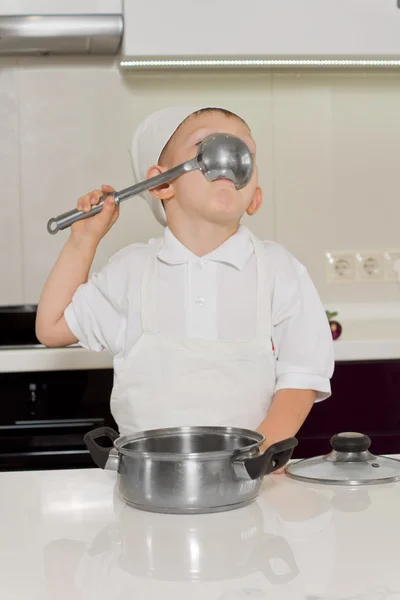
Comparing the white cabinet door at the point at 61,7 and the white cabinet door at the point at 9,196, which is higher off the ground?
the white cabinet door at the point at 61,7

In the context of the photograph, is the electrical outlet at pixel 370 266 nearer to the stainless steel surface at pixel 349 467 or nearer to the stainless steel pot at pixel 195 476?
the stainless steel surface at pixel 349 467

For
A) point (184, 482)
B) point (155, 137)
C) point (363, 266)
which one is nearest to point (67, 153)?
point (363, 266)

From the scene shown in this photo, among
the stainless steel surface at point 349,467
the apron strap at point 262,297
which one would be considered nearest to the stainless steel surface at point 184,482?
the stainless steel surface at point 349,467

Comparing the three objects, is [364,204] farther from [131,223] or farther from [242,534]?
[242,534]

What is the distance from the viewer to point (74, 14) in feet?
6.40

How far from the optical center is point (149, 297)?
3.80 feet

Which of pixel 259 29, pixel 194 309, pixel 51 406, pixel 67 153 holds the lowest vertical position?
pixel 51 406

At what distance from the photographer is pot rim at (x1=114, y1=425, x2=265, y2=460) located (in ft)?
2.32

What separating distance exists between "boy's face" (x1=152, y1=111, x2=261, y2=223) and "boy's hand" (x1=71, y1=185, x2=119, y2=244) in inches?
3.3

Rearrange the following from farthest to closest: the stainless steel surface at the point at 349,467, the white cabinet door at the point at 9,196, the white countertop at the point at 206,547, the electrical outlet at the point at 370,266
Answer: the electrical outlet at the point at 370,266 < the white cabinet door at the point at 9,196 < the stainless steel surface at the point at 349,467 < the white countertop at the point at 206,547

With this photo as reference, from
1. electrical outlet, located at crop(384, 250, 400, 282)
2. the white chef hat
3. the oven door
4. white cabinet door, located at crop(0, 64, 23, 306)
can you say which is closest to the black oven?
the oven door

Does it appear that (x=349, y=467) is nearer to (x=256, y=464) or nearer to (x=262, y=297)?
(x=256, y=464)

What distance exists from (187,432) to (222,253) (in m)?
0.38

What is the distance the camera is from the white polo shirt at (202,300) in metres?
1.15
